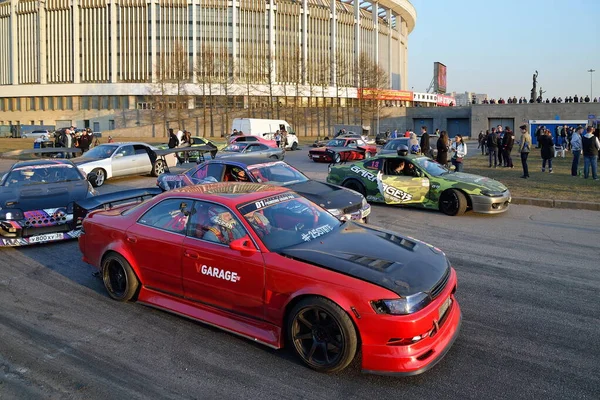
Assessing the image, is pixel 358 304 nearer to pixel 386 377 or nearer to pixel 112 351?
pixel 386 377

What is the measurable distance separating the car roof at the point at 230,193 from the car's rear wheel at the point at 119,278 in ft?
3.06

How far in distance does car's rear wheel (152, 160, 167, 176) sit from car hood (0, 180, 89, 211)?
923 cm

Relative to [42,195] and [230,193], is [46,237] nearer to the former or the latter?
[42,195]

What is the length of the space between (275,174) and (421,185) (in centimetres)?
366

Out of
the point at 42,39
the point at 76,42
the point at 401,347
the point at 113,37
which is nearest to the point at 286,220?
the point at 401,347

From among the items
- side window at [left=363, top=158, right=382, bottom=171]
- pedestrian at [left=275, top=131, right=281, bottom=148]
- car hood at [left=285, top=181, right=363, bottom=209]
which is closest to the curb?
side window at [left=363, top=158, right=382, bottom=171]

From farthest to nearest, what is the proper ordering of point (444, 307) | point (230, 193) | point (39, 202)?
point (39, 202)
point (230, 193)
point (444, 307)

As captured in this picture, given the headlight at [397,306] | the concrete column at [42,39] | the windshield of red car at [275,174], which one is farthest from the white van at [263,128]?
the concrete column at [42,39]

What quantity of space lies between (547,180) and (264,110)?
5838 cm

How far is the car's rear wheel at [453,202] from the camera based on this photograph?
449 inches

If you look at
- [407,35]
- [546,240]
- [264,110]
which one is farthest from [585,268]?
[407,35]

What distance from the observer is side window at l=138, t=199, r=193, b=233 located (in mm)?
5465

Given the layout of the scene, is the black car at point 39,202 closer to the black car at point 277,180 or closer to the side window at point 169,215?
the black car at point 277,180

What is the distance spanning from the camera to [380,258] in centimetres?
464
